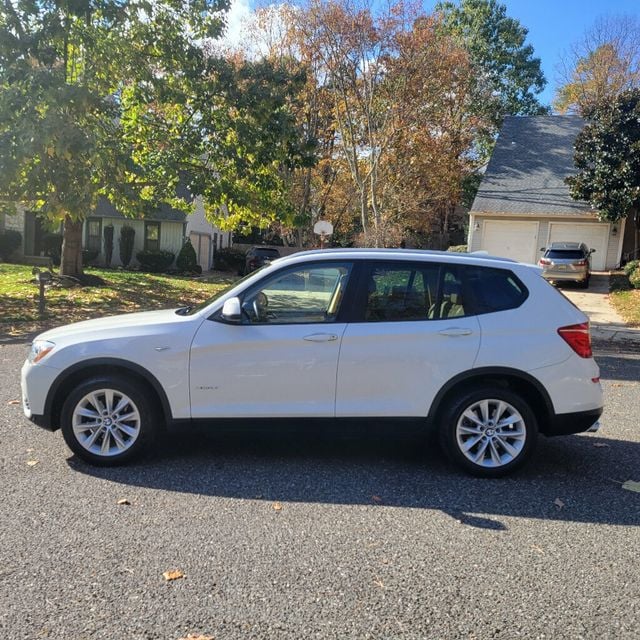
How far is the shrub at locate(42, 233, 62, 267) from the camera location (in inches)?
1148

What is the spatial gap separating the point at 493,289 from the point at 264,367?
1.91m

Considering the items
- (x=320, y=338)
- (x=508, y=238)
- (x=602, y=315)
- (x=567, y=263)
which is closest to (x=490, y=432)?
(x=320, y=338)

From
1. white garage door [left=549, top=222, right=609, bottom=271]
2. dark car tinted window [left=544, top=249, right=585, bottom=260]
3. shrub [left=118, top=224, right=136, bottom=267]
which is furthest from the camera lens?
shrub [left=118, top=224, right=136, bottom=267]

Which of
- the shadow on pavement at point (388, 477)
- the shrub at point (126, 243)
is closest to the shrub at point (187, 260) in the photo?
the shrub at point (126, 243)

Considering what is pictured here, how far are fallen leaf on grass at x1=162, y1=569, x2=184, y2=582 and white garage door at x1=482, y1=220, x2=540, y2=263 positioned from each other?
25.7m

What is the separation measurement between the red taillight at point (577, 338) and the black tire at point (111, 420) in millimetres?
3213

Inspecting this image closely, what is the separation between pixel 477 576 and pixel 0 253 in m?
29.7

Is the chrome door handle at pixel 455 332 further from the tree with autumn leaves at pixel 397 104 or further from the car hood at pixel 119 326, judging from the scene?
the tree with autumn leaves at pixel 397 104

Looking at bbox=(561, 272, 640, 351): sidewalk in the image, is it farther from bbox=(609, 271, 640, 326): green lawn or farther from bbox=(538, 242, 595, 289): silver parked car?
bbox=(538, 242, 595, 289): silver parked car

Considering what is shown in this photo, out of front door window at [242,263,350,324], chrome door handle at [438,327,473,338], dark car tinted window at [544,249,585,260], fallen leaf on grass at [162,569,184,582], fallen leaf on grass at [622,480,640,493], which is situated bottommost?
fallen leaf on grass at [162,569,184,582]

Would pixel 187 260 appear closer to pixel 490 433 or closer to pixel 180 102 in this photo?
pixel 180 102

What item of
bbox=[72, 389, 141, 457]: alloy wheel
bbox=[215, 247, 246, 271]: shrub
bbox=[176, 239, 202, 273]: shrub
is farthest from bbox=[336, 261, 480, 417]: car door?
bbox=[215, 247, 246, 271]: shrub

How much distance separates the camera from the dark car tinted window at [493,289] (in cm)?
473

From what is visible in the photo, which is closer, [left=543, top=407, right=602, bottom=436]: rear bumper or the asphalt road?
the asphalt road
